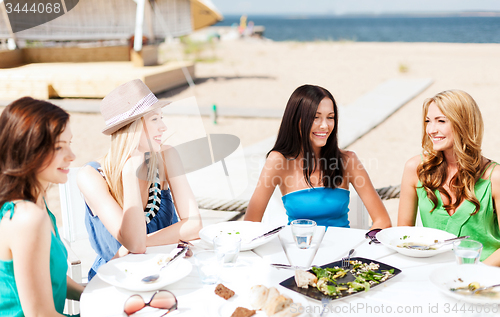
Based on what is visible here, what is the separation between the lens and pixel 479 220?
219 centimetres

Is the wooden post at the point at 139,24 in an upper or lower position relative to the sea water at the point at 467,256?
upper

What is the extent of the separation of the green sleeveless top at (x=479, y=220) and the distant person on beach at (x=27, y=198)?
5.98ft

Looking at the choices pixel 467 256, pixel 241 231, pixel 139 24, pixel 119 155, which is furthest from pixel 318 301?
pixel 139 24

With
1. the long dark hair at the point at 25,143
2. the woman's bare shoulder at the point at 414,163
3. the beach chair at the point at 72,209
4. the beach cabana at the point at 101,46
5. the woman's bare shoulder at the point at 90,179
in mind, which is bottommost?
the beach chair at the point at 72,209

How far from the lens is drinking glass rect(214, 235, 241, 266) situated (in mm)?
1521

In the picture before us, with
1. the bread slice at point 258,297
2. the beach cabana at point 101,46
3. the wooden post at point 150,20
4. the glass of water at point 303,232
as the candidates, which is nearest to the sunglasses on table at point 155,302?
the bread slice at point 258,297

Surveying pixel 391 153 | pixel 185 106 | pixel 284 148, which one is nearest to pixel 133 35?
pixel 185 106

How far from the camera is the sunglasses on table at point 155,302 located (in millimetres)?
1343

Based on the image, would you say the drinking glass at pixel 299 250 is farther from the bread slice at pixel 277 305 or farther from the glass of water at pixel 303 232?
the bread slice at pixel 277 305

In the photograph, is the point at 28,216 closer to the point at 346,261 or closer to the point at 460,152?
the point at 346,261

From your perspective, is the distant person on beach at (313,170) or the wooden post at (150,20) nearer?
the distant person on beach at (313,170)

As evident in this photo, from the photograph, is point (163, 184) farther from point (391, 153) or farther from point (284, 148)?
point (391, 153)

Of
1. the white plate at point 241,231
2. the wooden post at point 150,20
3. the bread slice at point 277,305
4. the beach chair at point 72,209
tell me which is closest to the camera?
the bread slice at point 277,305

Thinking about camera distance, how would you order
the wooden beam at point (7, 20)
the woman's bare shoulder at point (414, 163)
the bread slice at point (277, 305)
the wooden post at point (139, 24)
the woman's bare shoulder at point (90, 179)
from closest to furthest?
the bread slice at point (277, 305), the woman's bare shoulder at point (90, 179), the woman's bare shoulder at point (414, 163), the wooden beam at point (7, 20), the wooden post at point (139, 24)
